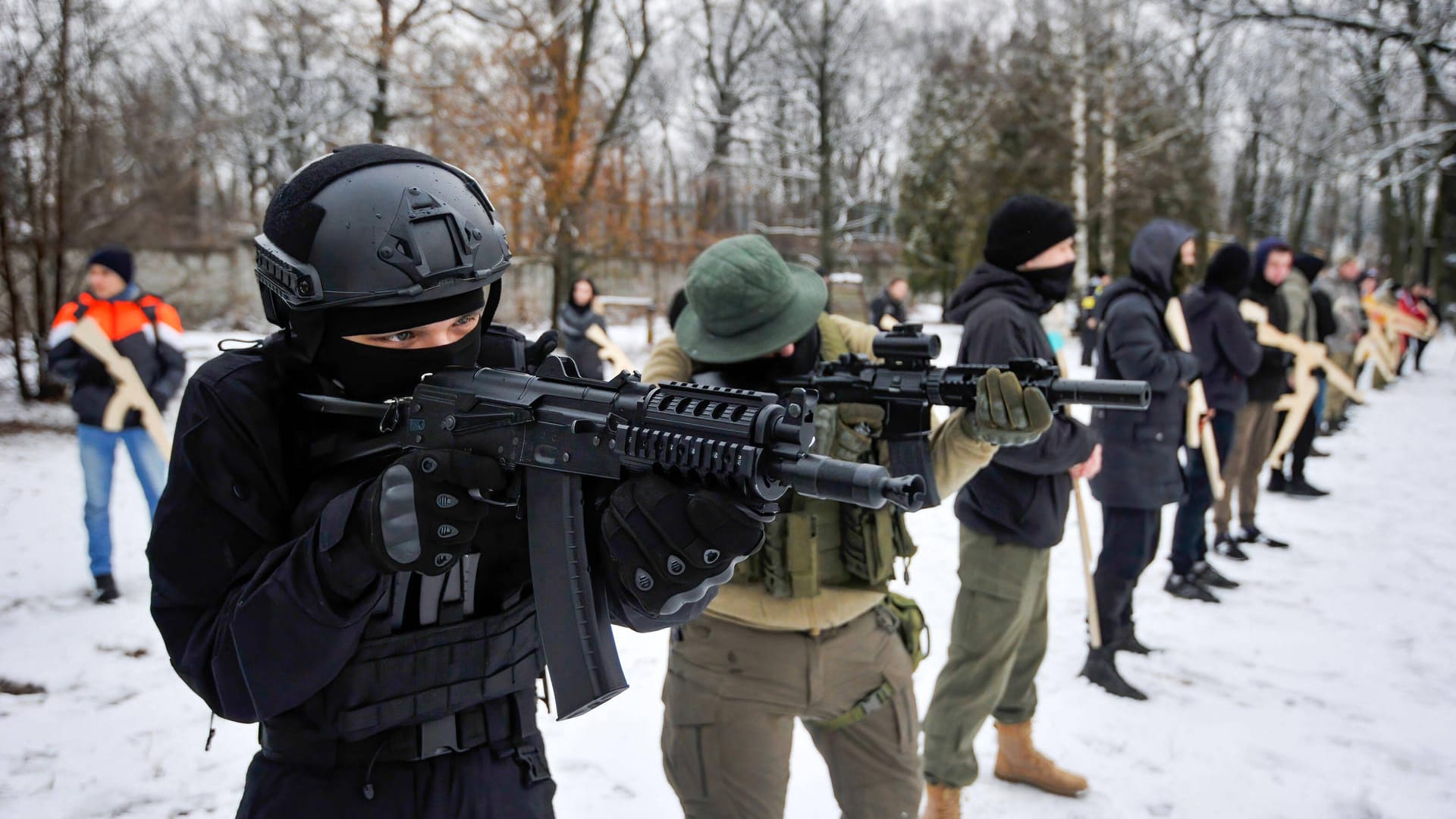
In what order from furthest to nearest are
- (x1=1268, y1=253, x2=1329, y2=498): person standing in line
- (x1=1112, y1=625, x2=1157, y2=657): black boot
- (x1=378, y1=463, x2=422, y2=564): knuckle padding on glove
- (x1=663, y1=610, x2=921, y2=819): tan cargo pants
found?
1. (x1=1268, y1=253, x2=1329, y2=498): person standing in line
2. (x1=1112, y1=625, x2=1157, y2=657): black boot
3. (x1=663, y1=610, x2=921, y2=819): tan cargo pants
4. (x1=378, y1=463, x2=422, y2=564): knuckle padding on glove

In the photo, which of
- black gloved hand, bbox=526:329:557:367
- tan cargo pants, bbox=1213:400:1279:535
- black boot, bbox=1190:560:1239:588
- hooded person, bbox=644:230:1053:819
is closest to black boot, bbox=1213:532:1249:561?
tan cargo pants, bbox=1213:400:1279:535

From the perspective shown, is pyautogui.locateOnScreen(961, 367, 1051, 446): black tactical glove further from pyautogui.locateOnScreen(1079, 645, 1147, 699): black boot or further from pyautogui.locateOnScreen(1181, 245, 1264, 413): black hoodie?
pyautogui.locateOnScreen(1181, 245, 1264, 413): black hoodie

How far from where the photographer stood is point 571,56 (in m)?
15.8

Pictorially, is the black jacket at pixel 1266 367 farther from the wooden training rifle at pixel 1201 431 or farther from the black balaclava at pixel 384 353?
the black balaclava at pixel 384 353

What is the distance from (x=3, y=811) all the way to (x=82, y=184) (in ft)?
38.7

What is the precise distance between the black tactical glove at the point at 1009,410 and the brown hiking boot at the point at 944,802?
149 centimetres

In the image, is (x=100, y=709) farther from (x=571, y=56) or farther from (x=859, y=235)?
(x=859, y=235)

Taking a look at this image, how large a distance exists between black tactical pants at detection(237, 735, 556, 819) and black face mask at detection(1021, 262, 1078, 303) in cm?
267

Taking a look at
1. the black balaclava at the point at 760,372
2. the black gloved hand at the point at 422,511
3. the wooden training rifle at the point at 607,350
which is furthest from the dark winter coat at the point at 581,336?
the black gloved hand at the point at 422,511

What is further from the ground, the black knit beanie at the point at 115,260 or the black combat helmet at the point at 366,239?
the black knit beanie at the point at 115,260

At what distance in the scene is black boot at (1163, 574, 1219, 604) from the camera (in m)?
5.78

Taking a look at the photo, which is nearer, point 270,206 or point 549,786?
point 270,206

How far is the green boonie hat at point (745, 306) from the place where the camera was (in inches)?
95.9

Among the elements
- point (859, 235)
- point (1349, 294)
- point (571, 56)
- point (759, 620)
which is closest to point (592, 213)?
point (571, 56)
